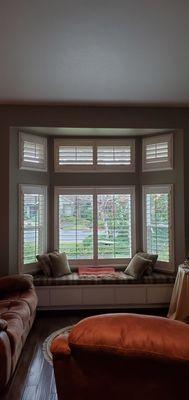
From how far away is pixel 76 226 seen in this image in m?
5.36

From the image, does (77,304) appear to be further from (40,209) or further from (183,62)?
(183,62)

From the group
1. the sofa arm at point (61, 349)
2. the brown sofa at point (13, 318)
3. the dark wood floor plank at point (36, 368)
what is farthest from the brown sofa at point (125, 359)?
the dark wood floor plank at point (36, 368)

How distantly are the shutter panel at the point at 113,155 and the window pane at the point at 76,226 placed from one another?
2.29 ft

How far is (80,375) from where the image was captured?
4.65 ft

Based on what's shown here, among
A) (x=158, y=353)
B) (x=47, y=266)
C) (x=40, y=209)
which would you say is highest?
(x=40, y=209)

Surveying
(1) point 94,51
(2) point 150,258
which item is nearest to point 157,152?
(2) point 150,258

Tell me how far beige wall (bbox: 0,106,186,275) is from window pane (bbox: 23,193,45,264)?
0.23 meters

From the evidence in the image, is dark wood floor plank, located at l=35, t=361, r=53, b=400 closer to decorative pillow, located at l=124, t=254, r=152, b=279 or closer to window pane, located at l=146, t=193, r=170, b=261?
decorative pillow, located at l=124, t=254, r=152, b=279

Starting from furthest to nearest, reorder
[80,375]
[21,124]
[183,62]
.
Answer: [21,124]
[183,62]
[80,375]

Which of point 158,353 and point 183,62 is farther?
point 183,62

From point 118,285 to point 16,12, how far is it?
3.72 meters

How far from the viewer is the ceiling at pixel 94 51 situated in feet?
8.18

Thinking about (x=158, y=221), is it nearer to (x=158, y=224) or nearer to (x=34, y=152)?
(x=158, y=224)

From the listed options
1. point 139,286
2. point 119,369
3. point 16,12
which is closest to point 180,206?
point 139,286
